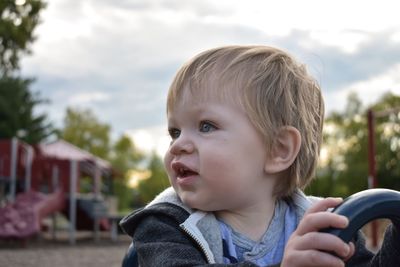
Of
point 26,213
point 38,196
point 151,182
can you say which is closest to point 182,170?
point 26,213

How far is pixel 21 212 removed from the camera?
980 cm

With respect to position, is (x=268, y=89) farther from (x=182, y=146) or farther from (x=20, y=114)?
(x=20, y=114)

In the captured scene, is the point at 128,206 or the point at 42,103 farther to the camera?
the point at 128,206

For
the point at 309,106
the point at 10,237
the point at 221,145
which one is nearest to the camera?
the point at 221,145

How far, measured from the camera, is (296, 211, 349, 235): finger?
0.76 meters

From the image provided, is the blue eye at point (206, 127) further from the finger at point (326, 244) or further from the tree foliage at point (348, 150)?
the tree foliage at point (348, 150)

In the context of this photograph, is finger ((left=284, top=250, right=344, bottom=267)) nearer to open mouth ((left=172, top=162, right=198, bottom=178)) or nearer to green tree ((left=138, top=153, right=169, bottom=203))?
open mouth ((left=172, top=162, right=198, bottom=178))

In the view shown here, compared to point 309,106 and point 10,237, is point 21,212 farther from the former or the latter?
point 309,106

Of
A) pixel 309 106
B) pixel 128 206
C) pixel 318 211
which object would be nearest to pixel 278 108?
pixel 309 106

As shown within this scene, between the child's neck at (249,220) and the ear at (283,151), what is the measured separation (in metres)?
0.08

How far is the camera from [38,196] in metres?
10.5

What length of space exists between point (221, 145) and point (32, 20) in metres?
9.88

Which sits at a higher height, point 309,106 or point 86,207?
point 309,106

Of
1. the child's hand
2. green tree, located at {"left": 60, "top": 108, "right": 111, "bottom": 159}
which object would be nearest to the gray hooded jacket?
the child's hand
